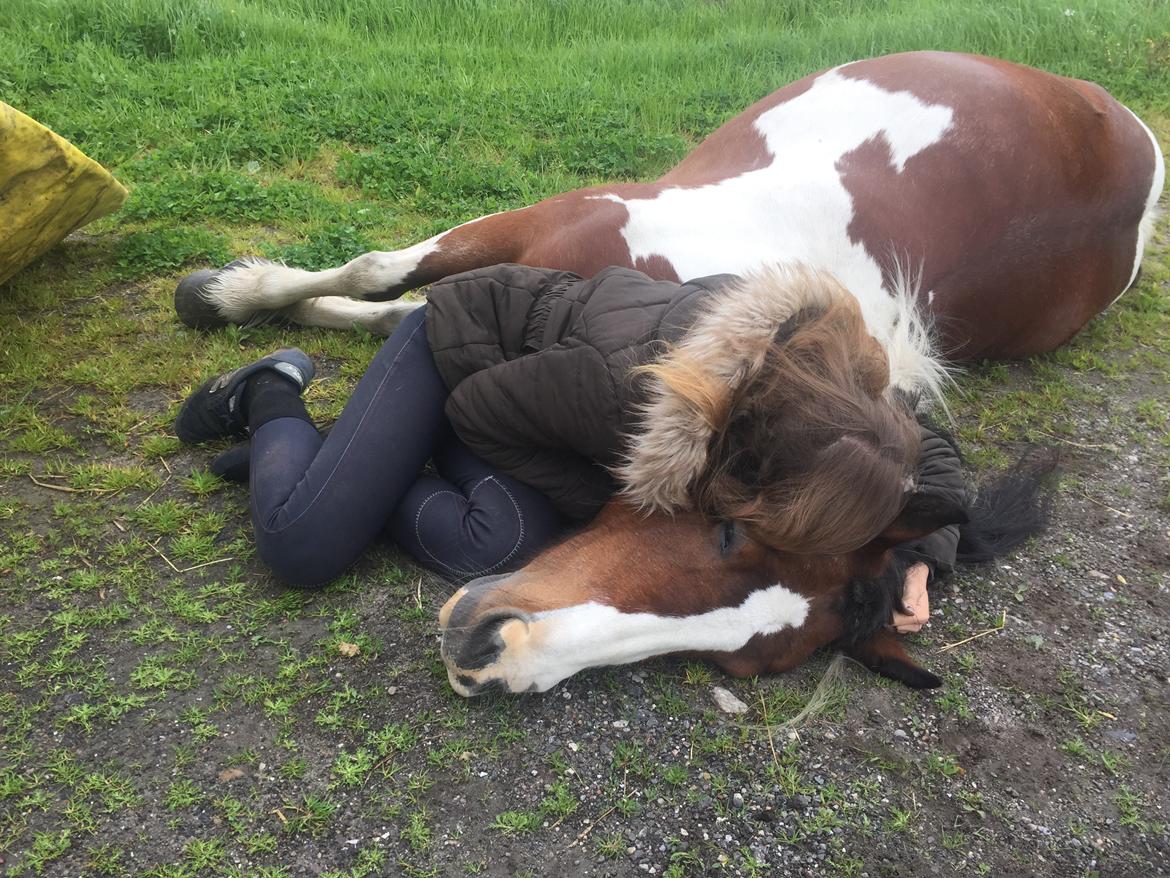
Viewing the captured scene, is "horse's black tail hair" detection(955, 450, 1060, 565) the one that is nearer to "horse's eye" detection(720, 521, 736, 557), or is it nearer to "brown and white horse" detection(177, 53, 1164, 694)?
"brown and white horse" detection(177, 53, 1164, 694)

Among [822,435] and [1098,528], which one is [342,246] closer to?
[822,435]

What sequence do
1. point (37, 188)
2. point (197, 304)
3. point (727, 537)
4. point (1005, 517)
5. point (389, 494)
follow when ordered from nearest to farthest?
point (727, 537) → point (389, 494) → point (1005, 517) → point (37, 188) → point (197, 304)

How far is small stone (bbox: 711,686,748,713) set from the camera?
7.75 feet

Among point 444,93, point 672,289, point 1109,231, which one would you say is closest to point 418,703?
point 672,289

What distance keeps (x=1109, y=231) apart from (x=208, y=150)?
4.19 m

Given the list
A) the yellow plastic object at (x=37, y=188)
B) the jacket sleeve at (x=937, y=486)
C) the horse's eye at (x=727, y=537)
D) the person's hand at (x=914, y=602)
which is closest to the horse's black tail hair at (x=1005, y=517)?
the jacket sleeve at (x=937, y=486)

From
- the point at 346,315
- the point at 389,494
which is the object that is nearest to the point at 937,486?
the point at 389,494

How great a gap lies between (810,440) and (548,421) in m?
0.66

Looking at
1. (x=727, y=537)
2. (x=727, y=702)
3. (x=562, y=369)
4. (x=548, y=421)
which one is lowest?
(x=727, y=702)

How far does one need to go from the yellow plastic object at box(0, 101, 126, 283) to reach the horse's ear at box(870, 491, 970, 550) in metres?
2.98

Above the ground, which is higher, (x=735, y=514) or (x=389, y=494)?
(x=735, y=514)

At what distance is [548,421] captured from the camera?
2352 mm

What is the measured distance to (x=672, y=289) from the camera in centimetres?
254

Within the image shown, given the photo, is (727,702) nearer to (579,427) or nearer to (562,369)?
(579,427)
